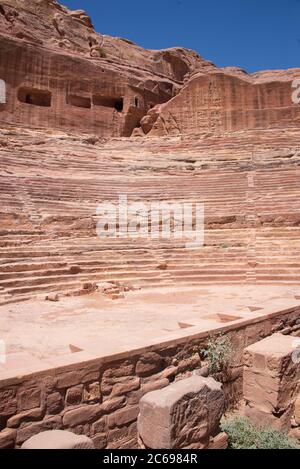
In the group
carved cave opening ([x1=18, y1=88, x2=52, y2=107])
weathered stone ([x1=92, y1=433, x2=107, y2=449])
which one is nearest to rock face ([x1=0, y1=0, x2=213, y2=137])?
carved cave opening ([x1=18, y1=88, x2=52, y2=107])

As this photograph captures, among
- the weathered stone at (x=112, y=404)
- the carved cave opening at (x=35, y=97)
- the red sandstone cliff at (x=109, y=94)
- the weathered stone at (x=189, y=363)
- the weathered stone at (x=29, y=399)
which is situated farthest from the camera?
the carved cave opening at (x=35, y=97)

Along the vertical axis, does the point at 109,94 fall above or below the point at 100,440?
above

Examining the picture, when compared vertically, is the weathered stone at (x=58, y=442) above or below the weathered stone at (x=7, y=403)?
below

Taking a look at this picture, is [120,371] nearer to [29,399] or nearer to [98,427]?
[98,427]

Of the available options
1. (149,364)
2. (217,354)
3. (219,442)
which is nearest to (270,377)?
(217,354)

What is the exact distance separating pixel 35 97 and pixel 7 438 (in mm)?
20868

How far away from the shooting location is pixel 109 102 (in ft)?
74.2

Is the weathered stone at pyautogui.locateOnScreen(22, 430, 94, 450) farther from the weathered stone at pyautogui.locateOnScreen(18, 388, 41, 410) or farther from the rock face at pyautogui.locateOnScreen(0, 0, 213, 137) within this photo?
the rock face at pyautogui.locateOnScreen(0, 0, 213, 137)

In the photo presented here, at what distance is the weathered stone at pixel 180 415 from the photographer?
2492 mm

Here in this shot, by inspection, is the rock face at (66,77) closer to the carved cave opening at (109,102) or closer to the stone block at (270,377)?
the carved cave opening at (109,102)

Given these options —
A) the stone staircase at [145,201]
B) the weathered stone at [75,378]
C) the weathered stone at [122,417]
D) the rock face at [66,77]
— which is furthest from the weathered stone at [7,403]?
the rock face at [66,77]

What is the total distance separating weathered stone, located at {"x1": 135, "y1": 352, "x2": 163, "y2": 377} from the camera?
3242 millimetres

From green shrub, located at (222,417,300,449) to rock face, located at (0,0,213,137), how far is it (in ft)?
62.4

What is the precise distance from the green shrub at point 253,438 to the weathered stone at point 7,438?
1.61 meters
